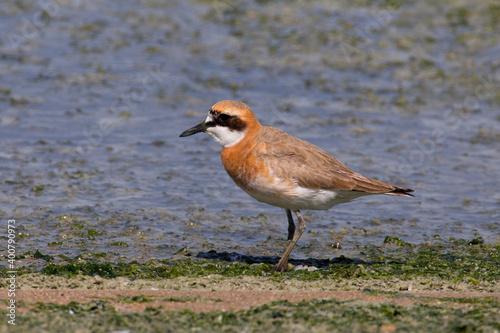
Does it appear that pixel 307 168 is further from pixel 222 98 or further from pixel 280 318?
pixel 222 98

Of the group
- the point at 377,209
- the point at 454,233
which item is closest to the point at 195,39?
the point at 377,209

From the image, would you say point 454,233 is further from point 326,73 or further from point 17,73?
point 17,73

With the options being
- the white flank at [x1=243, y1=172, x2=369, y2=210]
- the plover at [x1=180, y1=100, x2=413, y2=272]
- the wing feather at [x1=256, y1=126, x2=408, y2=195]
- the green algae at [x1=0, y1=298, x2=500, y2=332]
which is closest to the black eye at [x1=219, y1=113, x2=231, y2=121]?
the plover at [x1=180, y1=100, x2=413, y2=272]

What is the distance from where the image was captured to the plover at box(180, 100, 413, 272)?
7.37 m

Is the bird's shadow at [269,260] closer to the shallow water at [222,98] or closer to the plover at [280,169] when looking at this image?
A: the shallow water at [222,98]

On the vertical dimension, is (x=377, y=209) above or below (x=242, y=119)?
below

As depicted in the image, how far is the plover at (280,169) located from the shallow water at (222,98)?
3.25ft

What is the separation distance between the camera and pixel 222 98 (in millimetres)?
13055

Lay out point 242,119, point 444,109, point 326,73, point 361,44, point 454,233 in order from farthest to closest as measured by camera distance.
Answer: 1. point 361,44
2. point 326,73
3. point 444,109
4. point 454,233
5. point 242,119

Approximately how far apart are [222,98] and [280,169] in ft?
19.5

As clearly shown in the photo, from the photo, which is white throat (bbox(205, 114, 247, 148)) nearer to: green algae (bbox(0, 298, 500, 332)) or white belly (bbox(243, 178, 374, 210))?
white belly (bbox(243, 178, 374, 210))

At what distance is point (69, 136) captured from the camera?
37.5 feet

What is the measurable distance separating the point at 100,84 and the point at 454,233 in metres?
7.69

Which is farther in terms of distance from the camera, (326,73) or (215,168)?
(326,73)
